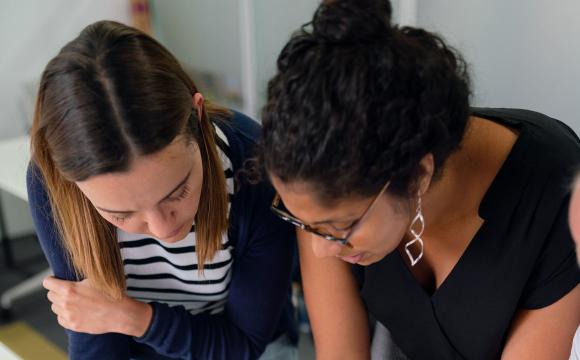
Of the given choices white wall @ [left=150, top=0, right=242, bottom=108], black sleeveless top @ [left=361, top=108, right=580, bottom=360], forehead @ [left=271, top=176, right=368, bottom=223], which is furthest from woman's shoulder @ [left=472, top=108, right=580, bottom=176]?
white wall @ [left=150, top=0, right=242, bottom=108]

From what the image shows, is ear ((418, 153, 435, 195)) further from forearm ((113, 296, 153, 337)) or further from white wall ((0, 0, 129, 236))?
white wall ((0, 0, 129, 236))

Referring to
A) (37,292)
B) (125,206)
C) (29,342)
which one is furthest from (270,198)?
(37,292)

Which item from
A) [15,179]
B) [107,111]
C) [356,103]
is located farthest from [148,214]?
[15,179]

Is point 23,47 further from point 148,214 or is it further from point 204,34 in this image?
point 148,214

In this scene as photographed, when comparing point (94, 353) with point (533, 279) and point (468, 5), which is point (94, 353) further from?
point (468, 5)

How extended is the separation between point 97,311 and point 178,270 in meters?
0.16

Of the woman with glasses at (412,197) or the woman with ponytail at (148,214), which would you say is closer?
the woman with glasses at (412,197)

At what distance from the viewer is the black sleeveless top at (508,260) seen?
2.92ft

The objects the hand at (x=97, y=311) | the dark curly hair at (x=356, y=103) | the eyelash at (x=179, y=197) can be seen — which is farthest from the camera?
the hand at (x=97, y=311)

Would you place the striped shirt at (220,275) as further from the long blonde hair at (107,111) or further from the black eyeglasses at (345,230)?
the black eyeglasses at (345,230)

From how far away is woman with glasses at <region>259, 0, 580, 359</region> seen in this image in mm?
743

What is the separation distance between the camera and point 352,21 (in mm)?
757

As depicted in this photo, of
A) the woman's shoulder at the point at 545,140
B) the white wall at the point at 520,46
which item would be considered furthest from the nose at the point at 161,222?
the white wall at the point at 520,46

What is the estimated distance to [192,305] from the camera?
1258 millimetres
